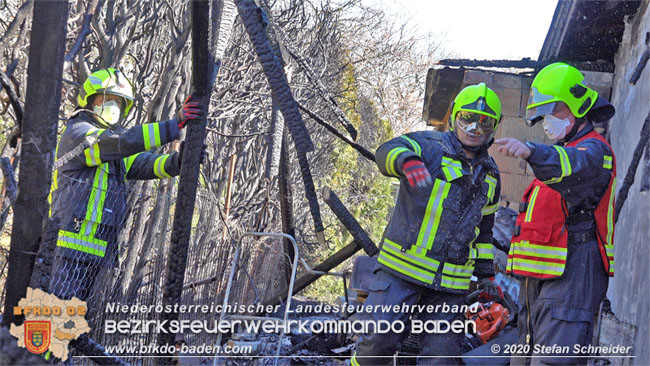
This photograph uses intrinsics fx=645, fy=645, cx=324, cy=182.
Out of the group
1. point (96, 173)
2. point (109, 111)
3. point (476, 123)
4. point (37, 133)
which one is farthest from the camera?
point (109, 111)

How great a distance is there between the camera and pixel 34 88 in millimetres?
2021

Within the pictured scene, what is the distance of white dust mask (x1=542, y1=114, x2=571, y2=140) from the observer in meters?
3.88

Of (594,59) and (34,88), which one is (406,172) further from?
→ (594,59)

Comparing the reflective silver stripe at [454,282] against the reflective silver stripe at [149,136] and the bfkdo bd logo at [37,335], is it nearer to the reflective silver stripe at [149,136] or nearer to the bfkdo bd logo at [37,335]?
the reflective silver stripe at [149,136]

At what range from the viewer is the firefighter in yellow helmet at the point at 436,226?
3877 millimetres

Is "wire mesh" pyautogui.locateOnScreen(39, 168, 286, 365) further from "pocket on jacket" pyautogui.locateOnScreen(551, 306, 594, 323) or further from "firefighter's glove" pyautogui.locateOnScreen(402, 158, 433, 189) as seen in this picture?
"pocket on jacket" pyautogui.locateOnScreen(551, 306, 594, 323)

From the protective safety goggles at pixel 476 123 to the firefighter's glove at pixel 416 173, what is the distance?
559mm

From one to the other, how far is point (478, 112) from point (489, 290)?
1558 millimetres

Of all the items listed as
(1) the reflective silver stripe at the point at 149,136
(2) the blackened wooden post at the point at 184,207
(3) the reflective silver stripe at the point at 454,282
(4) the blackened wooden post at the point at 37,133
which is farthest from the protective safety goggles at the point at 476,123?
(4) the blackened wooden post at the point at 37,133

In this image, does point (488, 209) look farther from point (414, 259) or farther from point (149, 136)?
point (149, 136)

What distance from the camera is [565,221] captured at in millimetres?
3707

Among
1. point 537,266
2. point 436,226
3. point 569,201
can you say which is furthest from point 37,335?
point 569,201

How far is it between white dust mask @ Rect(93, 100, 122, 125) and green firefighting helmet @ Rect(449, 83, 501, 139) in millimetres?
2557

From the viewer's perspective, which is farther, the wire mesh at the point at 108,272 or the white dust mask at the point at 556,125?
the wire mesh at the point at 108,272
